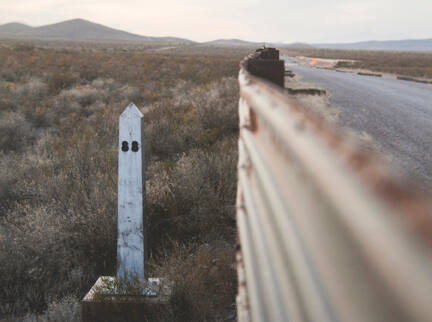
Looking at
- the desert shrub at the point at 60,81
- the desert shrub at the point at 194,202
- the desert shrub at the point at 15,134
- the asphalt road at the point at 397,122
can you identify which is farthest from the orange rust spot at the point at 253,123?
the desert shrub at the point at 60,81

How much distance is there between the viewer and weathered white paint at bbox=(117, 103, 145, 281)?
11.2ft

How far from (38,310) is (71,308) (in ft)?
1.63

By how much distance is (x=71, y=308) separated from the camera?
3.45m

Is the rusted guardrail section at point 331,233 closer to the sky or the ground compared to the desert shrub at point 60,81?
closer to the sky

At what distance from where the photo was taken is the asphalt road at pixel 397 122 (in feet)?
18.7

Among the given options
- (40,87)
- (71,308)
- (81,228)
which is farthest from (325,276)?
(40,87)

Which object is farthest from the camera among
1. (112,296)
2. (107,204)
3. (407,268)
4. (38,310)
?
(107,204)

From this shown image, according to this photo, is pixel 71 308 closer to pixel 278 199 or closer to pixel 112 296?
pixel 112 296

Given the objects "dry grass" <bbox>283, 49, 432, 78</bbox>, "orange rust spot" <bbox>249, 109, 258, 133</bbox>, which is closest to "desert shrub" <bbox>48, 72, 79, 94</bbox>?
"orange rust spot" <bbox>249, 109, 258, 133</bbox>

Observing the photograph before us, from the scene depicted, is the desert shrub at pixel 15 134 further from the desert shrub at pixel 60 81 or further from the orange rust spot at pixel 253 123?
the orange rust spot at pixel 253 123

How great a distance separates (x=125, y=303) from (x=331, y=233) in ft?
9.78

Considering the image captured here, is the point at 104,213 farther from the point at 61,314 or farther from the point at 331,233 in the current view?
the point at 331,233

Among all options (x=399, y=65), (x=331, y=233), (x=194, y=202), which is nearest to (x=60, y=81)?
(x=194, y=202)

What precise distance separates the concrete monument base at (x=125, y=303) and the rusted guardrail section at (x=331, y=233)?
219 cm
